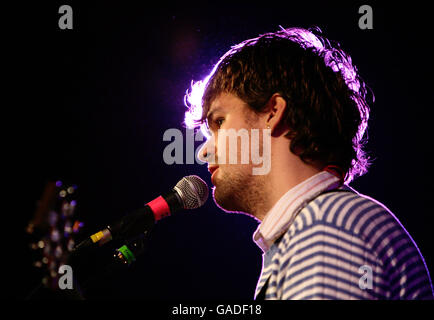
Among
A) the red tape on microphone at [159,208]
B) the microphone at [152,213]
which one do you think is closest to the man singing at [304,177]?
the microphone at [152,213]

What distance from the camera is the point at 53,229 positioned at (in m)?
1.19

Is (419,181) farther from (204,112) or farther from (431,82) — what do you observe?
(204,112)

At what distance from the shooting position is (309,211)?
4.09ft

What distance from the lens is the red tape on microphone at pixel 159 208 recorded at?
5.57 feet

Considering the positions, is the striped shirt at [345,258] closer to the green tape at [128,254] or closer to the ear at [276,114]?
the ear at [276,114]

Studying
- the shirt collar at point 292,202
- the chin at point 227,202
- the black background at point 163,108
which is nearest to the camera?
the shirt collar at point 292,202

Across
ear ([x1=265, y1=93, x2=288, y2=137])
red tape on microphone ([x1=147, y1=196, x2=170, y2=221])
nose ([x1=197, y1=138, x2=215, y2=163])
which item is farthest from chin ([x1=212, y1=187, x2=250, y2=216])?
ear ([x1=265, y1=93, x2=288, y2=137])

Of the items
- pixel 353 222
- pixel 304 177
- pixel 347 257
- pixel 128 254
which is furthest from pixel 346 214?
pixel 128 254

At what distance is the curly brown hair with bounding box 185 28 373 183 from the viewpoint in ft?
5.80

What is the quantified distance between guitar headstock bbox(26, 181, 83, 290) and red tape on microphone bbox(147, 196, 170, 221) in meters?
0.50

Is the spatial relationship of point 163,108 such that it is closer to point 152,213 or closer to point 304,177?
point 152,213

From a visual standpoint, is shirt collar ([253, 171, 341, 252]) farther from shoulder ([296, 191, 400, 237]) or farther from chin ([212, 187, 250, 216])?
chin ([212, 187, 250, 216])

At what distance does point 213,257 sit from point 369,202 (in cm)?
199

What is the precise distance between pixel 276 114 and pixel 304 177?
37cm
